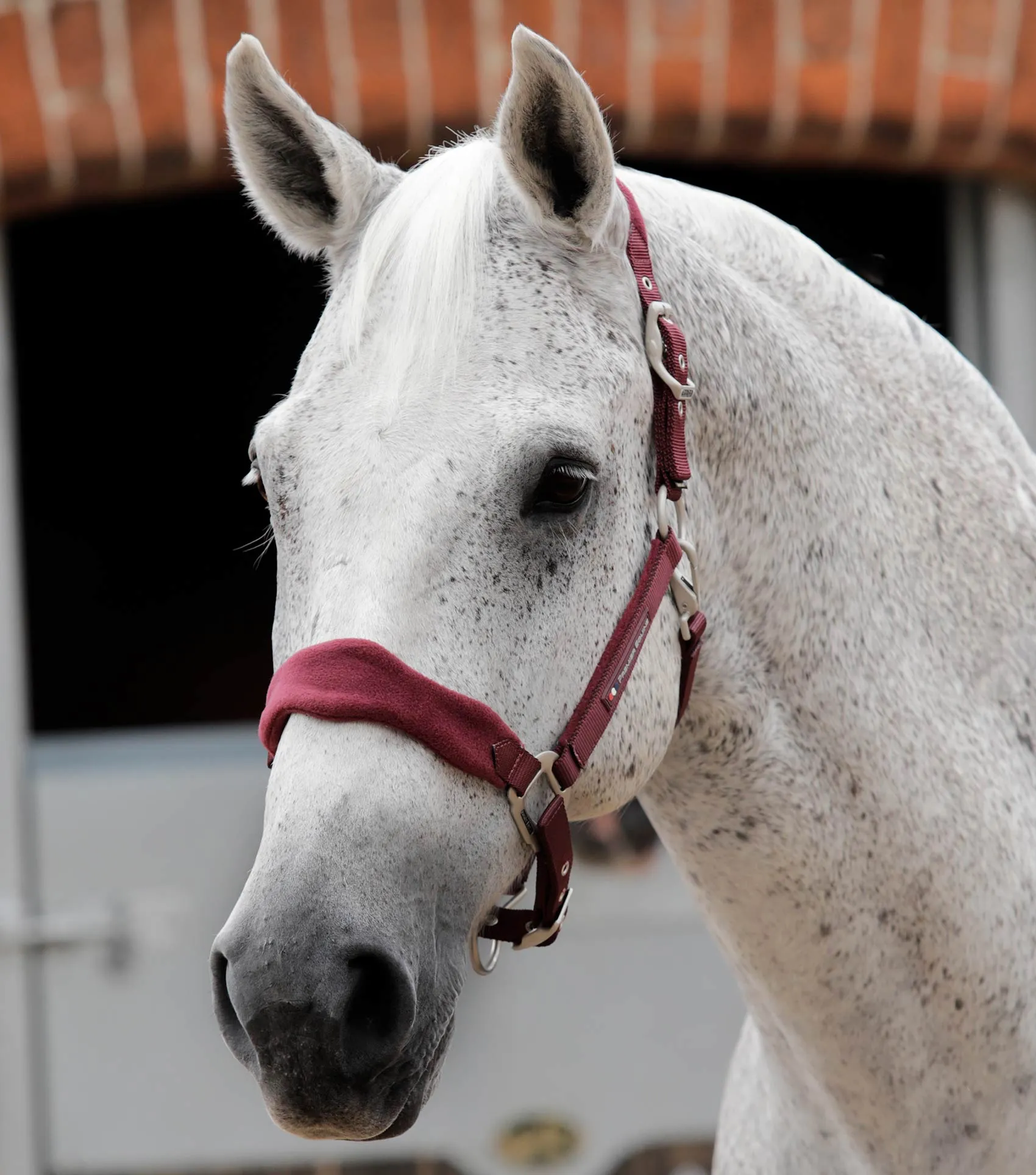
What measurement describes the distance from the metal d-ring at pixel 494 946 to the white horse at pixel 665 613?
0.19 feet

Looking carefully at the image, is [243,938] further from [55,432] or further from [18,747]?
[55,432]

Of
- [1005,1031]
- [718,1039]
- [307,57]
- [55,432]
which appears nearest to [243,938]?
[1005,1031]

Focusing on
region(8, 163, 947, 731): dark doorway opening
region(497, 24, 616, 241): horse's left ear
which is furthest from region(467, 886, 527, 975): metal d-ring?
region(8, 163, 947, 731): dark doorway opening

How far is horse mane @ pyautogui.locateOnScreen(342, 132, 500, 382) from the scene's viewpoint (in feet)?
4.15

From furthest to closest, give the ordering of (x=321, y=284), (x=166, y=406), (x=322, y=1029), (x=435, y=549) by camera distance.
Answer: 1. (x=166, y=406)
2. (x=321, y=284)
3. (x=435, y=549)
4. (x=322, y=1029)

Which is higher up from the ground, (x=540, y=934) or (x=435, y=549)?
(x=435, y=549)

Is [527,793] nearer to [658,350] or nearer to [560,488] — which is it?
[560,488]

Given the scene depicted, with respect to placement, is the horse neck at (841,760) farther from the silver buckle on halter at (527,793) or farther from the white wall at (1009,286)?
the white wall at (1009,286)

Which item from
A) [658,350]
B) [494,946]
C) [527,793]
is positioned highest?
[658,350]

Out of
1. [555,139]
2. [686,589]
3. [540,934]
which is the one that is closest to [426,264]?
[555,139]

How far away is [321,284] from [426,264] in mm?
1838

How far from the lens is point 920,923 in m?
1.40

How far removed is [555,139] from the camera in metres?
1.33

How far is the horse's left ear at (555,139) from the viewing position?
1.26 metres
